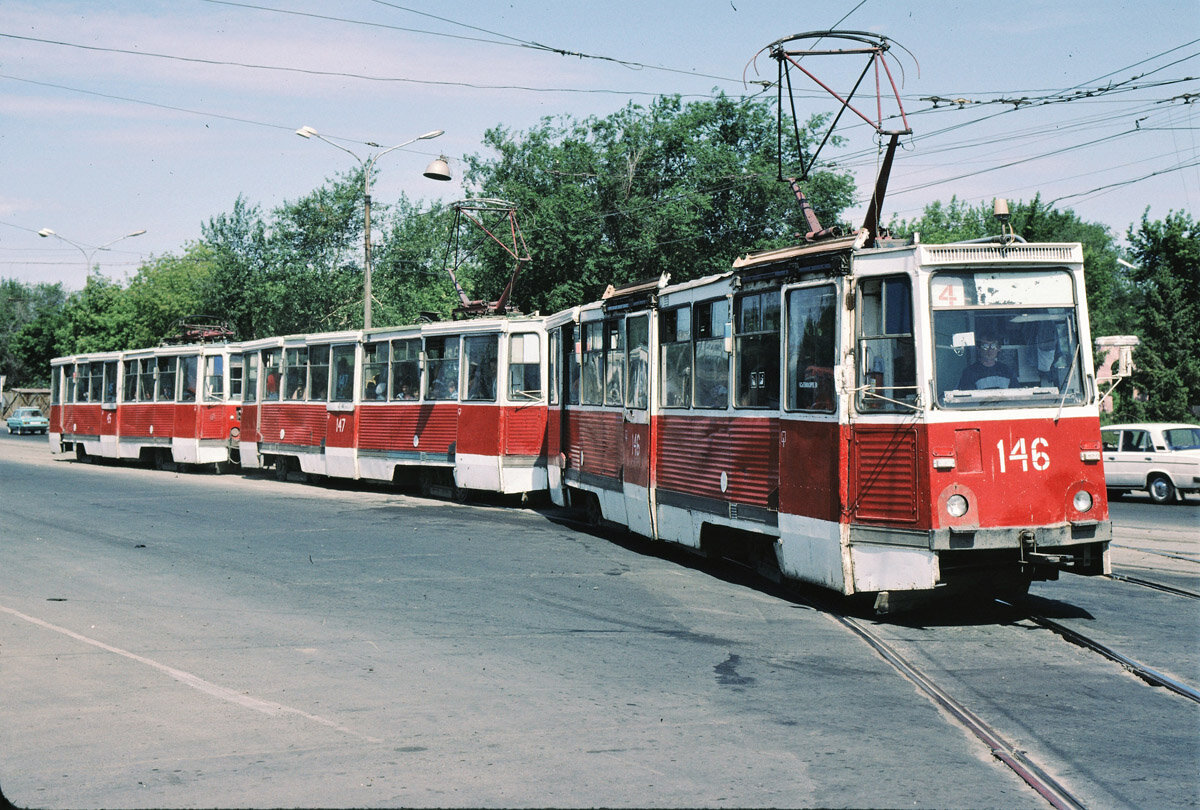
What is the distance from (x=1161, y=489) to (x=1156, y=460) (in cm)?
59

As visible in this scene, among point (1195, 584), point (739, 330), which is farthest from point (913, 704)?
point (1195, 584)

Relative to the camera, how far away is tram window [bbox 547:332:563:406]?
1702 cm

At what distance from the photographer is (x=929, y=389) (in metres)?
8.88

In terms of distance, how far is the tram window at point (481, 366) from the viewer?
19.8 meters

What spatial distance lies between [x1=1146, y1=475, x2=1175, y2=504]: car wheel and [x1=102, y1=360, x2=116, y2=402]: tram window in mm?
26660

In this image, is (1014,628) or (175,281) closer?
(1014,628)

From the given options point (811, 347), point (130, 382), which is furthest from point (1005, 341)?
point (130, 382)

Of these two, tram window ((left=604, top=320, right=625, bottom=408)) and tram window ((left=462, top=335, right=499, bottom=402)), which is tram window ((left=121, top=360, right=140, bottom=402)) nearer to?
tram window ((left=462, top=335, right=499, bottom=402))

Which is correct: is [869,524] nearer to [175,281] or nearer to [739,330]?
[739,330]

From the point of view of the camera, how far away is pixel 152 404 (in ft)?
102

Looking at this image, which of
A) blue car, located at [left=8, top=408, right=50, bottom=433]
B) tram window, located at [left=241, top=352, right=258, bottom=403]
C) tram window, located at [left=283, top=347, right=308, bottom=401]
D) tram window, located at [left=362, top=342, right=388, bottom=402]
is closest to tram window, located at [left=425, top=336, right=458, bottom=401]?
tram window, located at [left=362, top=342, right=388, bottom=402]

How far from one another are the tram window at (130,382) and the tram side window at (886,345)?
2700 cm

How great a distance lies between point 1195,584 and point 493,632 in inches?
275

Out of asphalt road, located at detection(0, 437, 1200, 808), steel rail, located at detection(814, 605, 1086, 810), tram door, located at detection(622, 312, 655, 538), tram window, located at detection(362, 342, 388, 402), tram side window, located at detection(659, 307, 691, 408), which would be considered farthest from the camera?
tram window, located at detection(362, 342, 388, 402)
